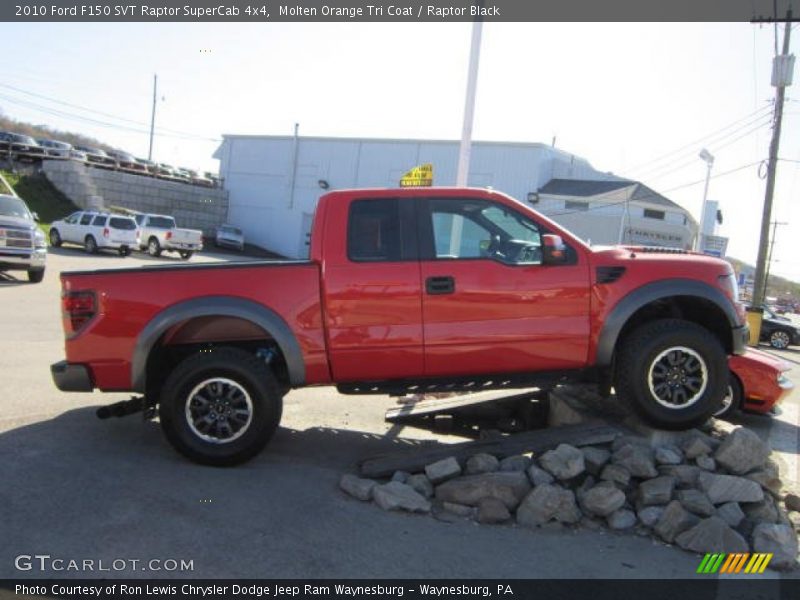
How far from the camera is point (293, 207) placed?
47875 millimetres

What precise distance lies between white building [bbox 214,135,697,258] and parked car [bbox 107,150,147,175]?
18.9ft

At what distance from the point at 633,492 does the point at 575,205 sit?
114 ft

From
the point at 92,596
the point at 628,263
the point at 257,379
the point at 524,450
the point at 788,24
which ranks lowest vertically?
the point at 92,596

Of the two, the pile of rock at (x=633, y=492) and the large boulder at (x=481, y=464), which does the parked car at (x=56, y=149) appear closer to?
the large boulder at (x=481, y=464)

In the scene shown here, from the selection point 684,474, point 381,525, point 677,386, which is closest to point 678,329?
point 677,386

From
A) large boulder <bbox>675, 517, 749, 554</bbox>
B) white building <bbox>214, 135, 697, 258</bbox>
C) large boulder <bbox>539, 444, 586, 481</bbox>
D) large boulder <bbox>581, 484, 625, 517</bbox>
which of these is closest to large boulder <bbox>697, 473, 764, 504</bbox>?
large boulder <bbox>675, 517, 749, 554</bbox>

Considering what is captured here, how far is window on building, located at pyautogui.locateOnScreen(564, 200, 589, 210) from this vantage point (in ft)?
124

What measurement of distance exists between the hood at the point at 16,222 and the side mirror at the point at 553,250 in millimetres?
15397

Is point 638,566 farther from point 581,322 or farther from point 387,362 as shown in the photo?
point 387,362

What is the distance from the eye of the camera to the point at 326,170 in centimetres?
4659

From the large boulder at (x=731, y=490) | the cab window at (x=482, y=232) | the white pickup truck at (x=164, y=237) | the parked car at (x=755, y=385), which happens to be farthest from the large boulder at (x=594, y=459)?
the white pickup truck at (x=164, y=237)

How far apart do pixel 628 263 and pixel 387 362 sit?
2032mm

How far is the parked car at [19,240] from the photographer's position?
54.5 ft

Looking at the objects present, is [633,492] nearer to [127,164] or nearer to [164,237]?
[164,237]
